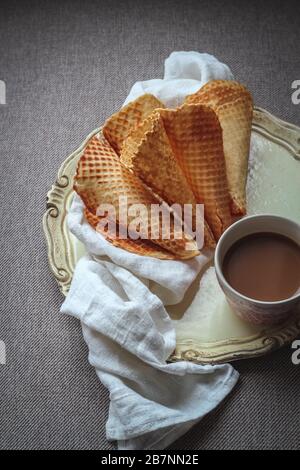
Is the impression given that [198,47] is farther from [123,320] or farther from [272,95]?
[123,320]

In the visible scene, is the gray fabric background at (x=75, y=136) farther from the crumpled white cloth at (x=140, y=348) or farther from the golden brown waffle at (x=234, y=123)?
the golden brown waffle at (x=234, y=123)

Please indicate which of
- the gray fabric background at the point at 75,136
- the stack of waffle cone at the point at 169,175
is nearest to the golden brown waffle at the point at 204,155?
the stack of waffle cone at the point at 169,175

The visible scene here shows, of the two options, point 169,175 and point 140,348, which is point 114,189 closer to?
point 169,175

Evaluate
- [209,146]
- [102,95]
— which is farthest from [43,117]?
[209,146]

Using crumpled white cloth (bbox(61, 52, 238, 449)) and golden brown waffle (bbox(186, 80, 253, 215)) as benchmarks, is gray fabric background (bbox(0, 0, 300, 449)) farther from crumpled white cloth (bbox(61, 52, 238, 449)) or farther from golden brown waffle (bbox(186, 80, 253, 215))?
golden brown waffle (bbox(186, 80, 253, 215))

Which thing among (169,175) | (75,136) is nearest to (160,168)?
(169,175)

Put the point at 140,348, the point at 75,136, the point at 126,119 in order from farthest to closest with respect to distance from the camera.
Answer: the point at 75,136
the point at 126,119
the point at 140,348
